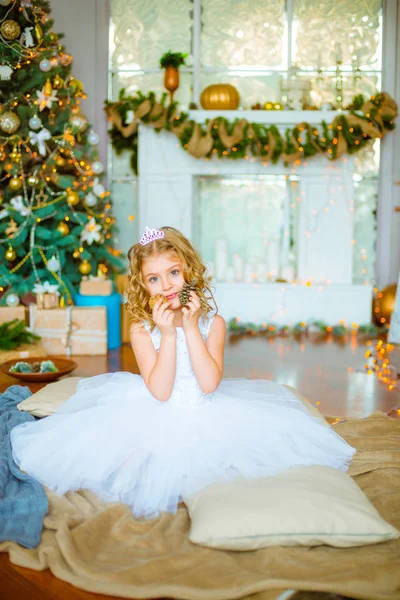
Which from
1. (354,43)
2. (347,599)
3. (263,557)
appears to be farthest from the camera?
(354,43)

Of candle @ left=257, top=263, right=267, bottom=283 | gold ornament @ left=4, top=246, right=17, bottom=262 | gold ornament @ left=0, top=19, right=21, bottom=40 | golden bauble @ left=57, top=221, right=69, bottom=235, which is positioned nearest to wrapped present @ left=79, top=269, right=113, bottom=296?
golden bauble @ left=57, top=221, right=69, bottom=235

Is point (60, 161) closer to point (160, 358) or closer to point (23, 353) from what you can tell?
point (23, 353)

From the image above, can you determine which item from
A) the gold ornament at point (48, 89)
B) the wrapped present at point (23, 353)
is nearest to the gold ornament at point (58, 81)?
the gold ornament at point (48, 89)

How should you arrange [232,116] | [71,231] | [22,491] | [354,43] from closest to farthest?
[22,491] < [71,231] < [232,116] < [354,43]

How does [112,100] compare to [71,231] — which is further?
[112,100]

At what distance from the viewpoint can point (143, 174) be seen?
19.7 feet

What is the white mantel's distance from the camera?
19.3 feet

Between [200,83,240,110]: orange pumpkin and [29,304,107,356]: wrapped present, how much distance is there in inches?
95.3

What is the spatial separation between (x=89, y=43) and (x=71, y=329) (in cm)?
320

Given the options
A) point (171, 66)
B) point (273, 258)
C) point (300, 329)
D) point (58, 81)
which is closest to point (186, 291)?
point (58, 81)

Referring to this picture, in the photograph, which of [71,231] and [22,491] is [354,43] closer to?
[71,231]

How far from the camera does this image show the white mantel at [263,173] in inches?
232

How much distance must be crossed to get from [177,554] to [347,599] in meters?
0.40

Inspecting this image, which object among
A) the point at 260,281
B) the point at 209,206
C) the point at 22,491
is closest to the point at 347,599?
the point at 22,491
